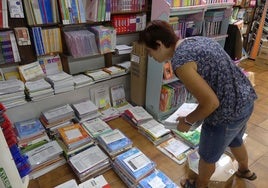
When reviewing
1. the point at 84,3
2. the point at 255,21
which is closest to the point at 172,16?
the point at 84,3

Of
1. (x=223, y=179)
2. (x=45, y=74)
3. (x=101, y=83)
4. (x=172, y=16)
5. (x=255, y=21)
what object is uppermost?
(x=172, y=16)

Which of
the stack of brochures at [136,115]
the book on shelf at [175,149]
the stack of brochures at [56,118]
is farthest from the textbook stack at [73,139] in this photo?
the book on shelf at [175,149]

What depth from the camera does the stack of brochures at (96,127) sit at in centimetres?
208

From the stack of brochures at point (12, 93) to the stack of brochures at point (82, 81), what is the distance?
1.60ft

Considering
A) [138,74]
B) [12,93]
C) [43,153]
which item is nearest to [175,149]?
[138,74]

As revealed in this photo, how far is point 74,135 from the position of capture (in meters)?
1.94

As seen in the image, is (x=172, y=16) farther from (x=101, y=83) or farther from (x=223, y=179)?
(x=223, y=179)

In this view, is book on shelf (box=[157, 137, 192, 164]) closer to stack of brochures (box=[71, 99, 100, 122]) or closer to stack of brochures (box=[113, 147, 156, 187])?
stack of brochures (box=[113, 147, 156, 187])

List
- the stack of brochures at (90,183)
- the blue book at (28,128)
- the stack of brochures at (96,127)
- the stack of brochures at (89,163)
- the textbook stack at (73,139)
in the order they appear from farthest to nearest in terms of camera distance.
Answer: the stack of brochures at (96,127) < the blue book at (28,128) < the textbook stack at (73,139) < the stack of brochures at (89,163) < the stack of brochures at (90,183)

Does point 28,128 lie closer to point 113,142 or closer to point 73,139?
point 73,139

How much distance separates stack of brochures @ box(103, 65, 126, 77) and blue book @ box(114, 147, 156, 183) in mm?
936

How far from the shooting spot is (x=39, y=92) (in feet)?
6.62

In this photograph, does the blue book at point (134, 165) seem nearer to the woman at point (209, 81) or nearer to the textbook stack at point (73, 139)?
the textbook stack at point (73, 139)

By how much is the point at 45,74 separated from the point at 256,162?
2.13 metres
